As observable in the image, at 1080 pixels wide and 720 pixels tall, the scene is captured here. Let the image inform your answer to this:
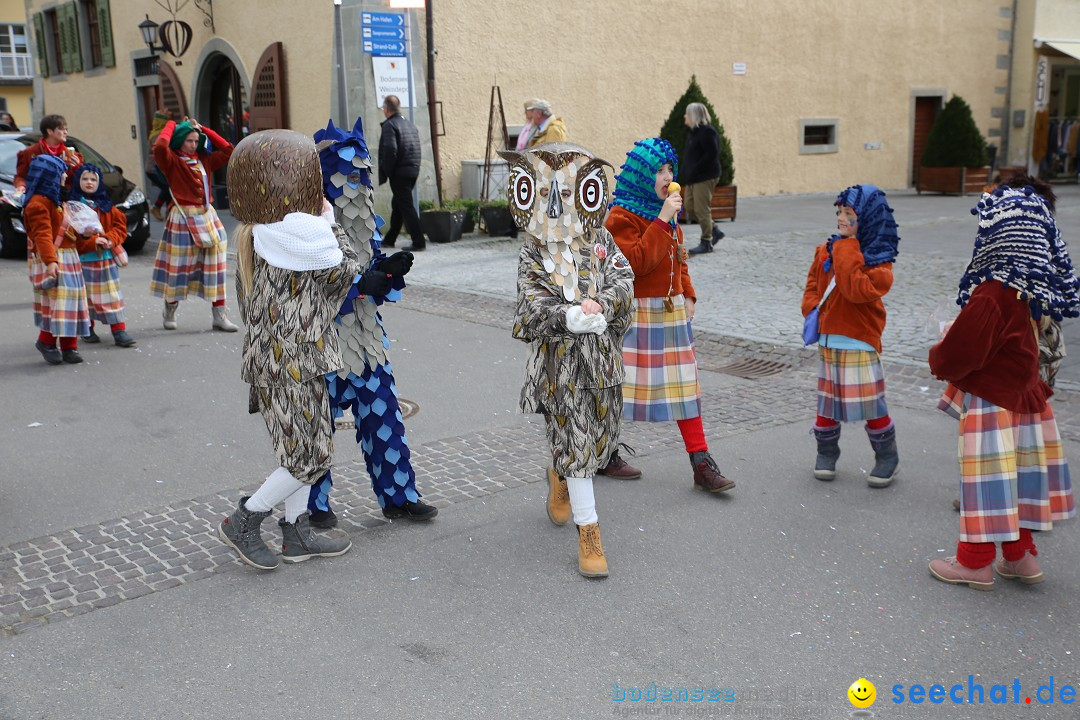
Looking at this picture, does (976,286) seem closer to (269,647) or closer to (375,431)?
(375,431)

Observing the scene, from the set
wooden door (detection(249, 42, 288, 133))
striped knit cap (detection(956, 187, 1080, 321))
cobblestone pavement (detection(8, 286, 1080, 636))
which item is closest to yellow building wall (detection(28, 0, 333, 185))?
wooden door (detection(249, 42, 288, 133))

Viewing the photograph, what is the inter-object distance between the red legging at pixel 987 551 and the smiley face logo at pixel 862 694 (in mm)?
887

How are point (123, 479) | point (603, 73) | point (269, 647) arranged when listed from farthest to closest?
1. point (603, 73)
2. point (123, 479)
3. point (269, 647)

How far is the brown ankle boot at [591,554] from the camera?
3.97m

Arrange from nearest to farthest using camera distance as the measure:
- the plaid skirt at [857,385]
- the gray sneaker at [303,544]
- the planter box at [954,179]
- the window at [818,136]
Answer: the gray sneaker at [303,544]
the plaid skirt at [857,385]
the planter box at [954,179]
the window at [818,136]

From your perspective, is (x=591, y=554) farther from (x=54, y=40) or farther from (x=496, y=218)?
(x=54, y=40)

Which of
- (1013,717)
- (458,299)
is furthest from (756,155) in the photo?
(1013,717)

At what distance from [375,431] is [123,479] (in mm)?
1544

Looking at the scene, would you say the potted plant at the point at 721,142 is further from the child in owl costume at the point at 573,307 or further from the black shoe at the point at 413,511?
the child in owl costume at the point at 573,307

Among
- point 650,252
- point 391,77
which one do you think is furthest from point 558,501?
point 391,77

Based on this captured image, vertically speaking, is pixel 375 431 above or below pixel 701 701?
above

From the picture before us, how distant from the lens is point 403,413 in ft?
20.5

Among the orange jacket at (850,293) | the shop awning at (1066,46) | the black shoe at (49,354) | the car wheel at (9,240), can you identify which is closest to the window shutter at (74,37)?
the car wheel at (9,240)

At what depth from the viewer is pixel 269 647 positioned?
3.44 meters
